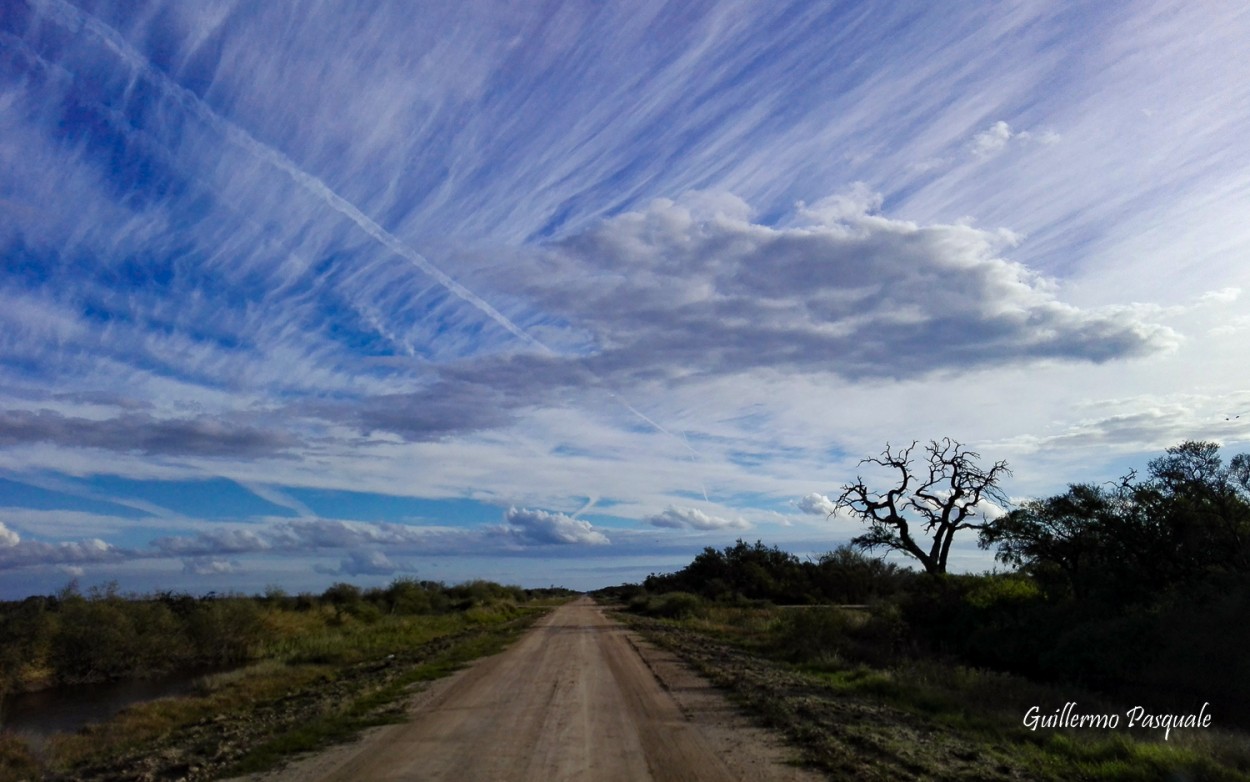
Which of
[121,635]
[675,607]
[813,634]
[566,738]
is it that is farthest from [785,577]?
[566,738]

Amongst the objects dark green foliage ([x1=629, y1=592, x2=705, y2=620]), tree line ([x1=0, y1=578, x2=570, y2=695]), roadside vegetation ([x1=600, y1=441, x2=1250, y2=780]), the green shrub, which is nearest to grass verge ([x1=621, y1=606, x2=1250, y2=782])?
roadside vegetation ([x1=600, y1=441, x2=1250, y2=780])

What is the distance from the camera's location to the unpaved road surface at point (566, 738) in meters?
9.52

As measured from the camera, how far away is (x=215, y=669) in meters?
33.0

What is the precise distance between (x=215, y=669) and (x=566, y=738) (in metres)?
27.9

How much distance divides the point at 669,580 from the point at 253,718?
3697 inches

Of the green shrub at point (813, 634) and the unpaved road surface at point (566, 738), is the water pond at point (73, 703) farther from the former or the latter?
the green shrub at point (813, 634)

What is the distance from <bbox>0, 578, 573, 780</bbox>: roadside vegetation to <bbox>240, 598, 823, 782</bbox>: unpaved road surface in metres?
1.29

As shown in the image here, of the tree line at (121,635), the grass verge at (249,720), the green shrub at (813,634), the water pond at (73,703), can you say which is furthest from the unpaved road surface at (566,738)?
the tree line at (121,635)

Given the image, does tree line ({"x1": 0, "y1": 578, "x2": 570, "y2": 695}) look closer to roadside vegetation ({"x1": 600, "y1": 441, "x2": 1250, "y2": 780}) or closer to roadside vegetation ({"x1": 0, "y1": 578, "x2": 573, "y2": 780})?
roadside vegetation ({"x1": 0, "y1": 578, "x2": 573, "y2": 780})

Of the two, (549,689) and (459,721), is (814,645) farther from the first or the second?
(459,721)

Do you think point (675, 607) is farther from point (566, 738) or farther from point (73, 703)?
point (566, 738)

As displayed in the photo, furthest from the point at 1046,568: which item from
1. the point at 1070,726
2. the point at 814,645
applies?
the point at 1070,726

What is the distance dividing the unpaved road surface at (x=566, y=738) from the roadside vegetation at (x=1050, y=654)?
971mm

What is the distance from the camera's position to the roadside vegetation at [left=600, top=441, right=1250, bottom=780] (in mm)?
10180
